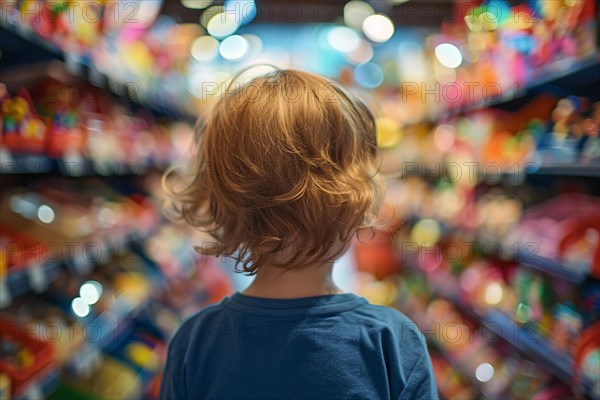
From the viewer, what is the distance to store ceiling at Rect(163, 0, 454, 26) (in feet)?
20.4

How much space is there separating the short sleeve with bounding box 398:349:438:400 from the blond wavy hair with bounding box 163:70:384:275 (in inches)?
10.7

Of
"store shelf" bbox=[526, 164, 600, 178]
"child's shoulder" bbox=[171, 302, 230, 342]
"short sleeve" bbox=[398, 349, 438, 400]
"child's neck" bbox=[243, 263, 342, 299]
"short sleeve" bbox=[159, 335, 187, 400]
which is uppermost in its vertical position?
"store shelf" bbox=[526, 164, 600, 178]

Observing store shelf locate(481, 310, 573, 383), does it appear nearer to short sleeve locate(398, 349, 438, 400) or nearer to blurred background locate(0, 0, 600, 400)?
blurred background locate(0, 0, 600, 400)

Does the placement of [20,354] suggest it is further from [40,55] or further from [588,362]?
[588,362]

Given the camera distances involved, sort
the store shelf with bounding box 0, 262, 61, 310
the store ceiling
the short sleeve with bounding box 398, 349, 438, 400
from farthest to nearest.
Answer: the store ceiling
the store shelf with bounding box 0, 262, 61, 310
the short sleeve with bounding box 398, 349, 438, 400

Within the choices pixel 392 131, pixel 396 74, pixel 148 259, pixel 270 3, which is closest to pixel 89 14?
pixel 148 259

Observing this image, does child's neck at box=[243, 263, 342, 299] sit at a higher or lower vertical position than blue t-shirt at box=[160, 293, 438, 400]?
higher

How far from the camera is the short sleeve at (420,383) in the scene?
1144 millimetres

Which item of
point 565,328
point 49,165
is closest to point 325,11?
point 49,165

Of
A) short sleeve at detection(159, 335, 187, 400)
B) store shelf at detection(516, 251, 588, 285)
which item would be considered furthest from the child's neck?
store shelf at detection(516, 251, 588, 285)

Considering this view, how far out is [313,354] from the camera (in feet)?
3.83

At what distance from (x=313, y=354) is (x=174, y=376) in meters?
0.31

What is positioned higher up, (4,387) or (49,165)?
(49,165)

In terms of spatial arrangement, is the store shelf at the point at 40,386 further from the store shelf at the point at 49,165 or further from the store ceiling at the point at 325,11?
the store ceiling at the point at 325,11
